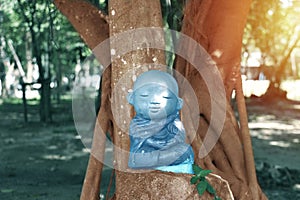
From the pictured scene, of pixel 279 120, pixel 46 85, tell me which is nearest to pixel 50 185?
pixel 46 85

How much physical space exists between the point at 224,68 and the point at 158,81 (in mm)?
2552

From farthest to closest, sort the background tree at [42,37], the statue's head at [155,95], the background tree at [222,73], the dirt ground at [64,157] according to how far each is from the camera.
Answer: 1. the background tree at [42,37]
2. the dirt ground at [64,157]
3. the background tree at [222,73]
4. the statue's head at [155,95]

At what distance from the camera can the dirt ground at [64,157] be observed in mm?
9453

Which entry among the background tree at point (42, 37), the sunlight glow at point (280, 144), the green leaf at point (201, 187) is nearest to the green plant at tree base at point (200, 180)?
the green leaf at point (201, 187)

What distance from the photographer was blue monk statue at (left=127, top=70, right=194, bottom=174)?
13.1 ft

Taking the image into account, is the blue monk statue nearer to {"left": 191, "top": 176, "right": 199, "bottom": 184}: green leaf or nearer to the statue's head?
the statue's head

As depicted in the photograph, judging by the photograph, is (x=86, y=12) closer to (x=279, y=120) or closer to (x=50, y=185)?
(x=50, y=185)

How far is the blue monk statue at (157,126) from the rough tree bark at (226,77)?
1763 millimetres

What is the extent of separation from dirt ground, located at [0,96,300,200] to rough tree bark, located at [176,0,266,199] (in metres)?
2.76

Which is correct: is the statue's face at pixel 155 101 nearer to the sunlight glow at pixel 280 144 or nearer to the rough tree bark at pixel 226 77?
the rough tree bark at pixel 226 77

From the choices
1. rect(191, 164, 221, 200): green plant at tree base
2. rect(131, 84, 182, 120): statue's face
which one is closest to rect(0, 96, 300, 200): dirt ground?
rect(191, 164, 221, 200): green plant at tree base

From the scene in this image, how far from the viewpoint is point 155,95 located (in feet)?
13.1

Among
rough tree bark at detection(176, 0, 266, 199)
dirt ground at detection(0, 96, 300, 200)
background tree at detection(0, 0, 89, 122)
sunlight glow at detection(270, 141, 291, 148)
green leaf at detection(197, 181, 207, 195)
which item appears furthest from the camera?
background tree at detection(0, 0, 89, 122)

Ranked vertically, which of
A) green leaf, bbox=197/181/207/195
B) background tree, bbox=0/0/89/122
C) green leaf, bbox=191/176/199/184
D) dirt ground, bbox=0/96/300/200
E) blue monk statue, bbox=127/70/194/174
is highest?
background tree, bbox=0/0/89/122
